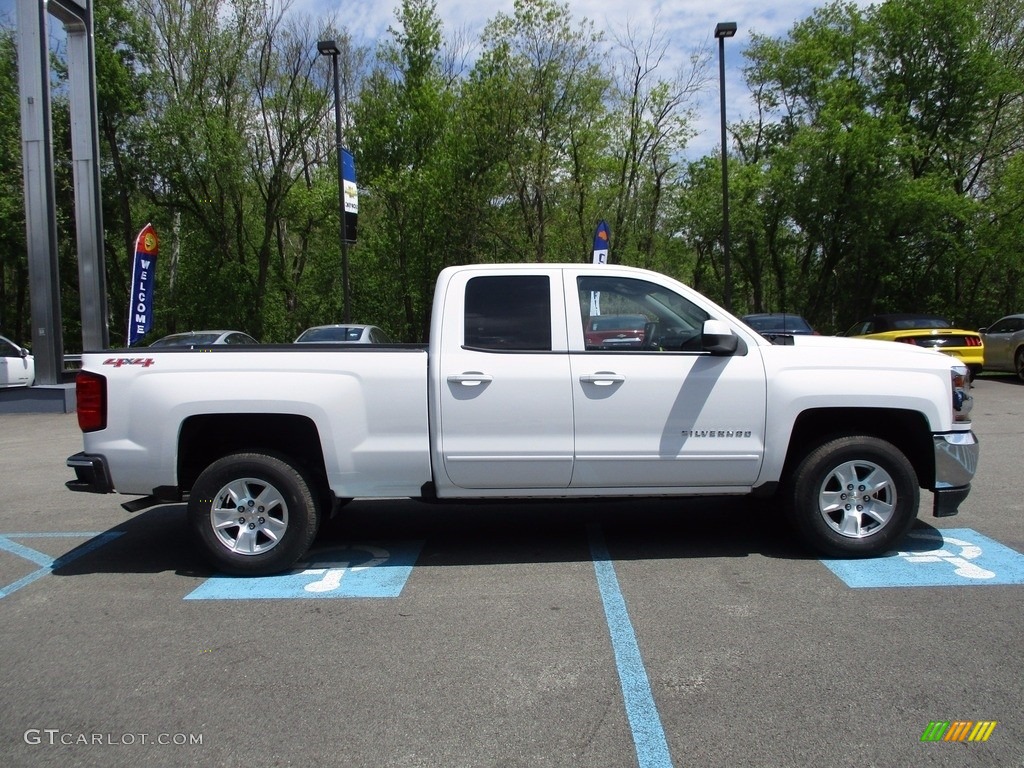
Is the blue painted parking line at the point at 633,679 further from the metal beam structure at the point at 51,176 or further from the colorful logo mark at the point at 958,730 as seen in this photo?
the metal beam structure at the point at 51,176

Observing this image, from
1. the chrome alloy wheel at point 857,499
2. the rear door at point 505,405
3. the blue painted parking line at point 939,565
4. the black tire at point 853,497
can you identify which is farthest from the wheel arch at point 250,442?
the blue painted parking line at point 939,565

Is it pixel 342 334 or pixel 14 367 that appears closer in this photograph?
pixel 342 334

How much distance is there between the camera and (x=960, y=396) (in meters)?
5.33

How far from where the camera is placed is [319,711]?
349 centimetres

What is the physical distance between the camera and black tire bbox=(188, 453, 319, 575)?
521 cm

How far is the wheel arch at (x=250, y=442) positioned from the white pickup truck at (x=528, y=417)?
0.03 metres

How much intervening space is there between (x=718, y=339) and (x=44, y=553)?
513cm

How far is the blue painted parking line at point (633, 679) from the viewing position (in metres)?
3.14

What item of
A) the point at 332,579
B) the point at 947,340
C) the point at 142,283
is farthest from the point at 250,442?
Answer: the point at 947,340

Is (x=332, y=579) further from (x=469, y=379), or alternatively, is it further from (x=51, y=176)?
(x=51, y=176)

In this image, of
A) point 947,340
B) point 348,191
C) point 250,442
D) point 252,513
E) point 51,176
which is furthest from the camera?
point 348,191

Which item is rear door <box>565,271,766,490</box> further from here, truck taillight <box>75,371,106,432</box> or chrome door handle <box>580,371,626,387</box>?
truck taillight <box>75,371,106,432</box>

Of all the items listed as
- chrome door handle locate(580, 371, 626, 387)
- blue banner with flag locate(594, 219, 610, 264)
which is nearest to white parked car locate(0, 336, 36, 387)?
blue banner with flag locate(594, 219, 610, 264)

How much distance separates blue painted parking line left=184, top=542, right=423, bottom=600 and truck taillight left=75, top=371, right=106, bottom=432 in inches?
49.1
